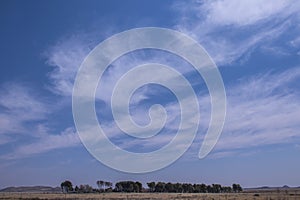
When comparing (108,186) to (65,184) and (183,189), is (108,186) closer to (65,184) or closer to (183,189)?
(65,184)

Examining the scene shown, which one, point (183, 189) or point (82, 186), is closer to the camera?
point (183, 189)

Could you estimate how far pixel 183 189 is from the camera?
184500 mm

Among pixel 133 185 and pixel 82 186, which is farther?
pixel 82 186

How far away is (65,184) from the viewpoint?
182500 millimetres

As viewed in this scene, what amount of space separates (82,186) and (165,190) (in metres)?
45.1

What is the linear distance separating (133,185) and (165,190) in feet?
54.6

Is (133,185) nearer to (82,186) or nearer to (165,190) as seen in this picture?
(165,190)

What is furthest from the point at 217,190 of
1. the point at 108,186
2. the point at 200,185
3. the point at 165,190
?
the point at 108,186

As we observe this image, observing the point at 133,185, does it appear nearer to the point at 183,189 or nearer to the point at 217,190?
the point at 183,189

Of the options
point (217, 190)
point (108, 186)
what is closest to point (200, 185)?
point (217, 190)

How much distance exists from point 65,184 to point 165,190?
49723 millimetres

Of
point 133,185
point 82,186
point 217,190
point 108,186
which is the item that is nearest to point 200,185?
point 217,190

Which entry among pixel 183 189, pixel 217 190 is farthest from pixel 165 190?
pixel 217 190

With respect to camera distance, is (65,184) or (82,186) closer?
(65,184)
